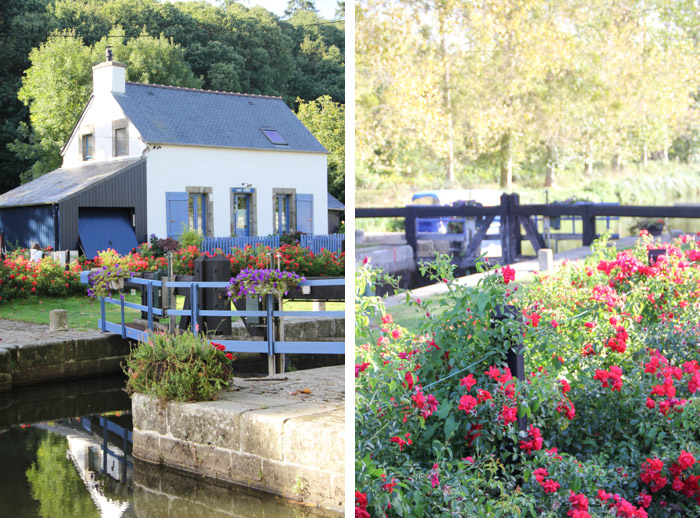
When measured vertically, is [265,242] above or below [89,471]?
above

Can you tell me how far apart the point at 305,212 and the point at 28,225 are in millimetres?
1040

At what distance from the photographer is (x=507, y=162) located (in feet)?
10.2

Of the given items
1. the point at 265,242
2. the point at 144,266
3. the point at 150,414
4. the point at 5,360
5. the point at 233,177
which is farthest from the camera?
the point at 5,360

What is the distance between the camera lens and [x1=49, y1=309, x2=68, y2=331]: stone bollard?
3244 millimetres

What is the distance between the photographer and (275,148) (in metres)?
2.50

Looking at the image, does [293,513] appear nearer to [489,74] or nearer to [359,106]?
[359,106]

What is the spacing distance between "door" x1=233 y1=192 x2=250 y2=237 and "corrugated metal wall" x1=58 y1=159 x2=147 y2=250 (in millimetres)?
355

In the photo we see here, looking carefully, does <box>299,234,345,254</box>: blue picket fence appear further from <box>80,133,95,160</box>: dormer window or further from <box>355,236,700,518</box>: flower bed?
<box>80,133,95,160</box>: dormer window

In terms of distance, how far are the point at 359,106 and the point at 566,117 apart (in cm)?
112

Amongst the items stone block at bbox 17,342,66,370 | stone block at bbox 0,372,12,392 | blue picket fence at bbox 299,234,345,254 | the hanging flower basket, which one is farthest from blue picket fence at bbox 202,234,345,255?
stone block at bbox 0,372,12,392

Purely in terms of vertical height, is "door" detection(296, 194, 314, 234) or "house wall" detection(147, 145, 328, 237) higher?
"house wall" detection(147, 145, 328, 237)

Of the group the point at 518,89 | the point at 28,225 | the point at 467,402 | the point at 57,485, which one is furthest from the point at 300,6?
the point at 57,485

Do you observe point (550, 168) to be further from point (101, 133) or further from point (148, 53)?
point (101, 133)

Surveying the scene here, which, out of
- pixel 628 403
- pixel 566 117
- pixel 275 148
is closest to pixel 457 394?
pixel 628 403
